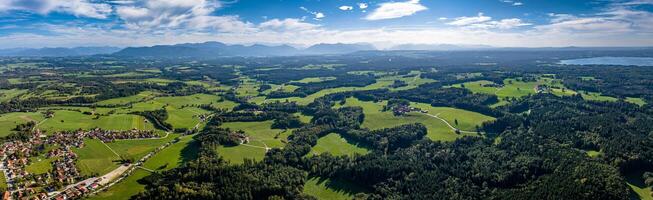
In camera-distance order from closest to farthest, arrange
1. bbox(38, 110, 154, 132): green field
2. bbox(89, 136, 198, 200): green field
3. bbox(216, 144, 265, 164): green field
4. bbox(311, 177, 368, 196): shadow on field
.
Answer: bbox(89, 136, 198, 200): green field < bbox(311, 177, 368, 196): shadow on field < bbox(216, 144, 265, 164): green field < bbox(38, 110, 154, 132): green field

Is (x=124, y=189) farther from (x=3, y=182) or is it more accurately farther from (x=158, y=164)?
(x=3, y=182)

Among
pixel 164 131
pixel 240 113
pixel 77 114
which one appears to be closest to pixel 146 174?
pixel 164 131

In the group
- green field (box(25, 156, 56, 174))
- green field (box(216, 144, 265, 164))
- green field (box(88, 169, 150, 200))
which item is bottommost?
green field (box(88, 169, 150, 200))

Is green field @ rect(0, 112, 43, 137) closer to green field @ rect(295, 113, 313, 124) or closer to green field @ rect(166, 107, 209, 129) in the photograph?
green field @ rect(166, 107, 209, 129)

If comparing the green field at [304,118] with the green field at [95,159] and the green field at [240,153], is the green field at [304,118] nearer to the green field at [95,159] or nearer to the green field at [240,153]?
the green field at [240,153]

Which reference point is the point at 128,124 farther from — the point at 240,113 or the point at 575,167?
the point at 575,167

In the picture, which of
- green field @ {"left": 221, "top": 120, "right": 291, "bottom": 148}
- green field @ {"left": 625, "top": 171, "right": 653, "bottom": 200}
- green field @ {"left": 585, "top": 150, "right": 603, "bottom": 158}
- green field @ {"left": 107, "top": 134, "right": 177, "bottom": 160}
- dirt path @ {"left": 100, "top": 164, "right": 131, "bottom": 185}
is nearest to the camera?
green field @ {"left": 625, "top": 171, "right": 653, "bottom": 200}

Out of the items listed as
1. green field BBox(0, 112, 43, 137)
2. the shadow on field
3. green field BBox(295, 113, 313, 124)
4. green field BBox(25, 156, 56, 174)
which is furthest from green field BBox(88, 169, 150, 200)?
green field BBox(295, 113, 313, 124)
